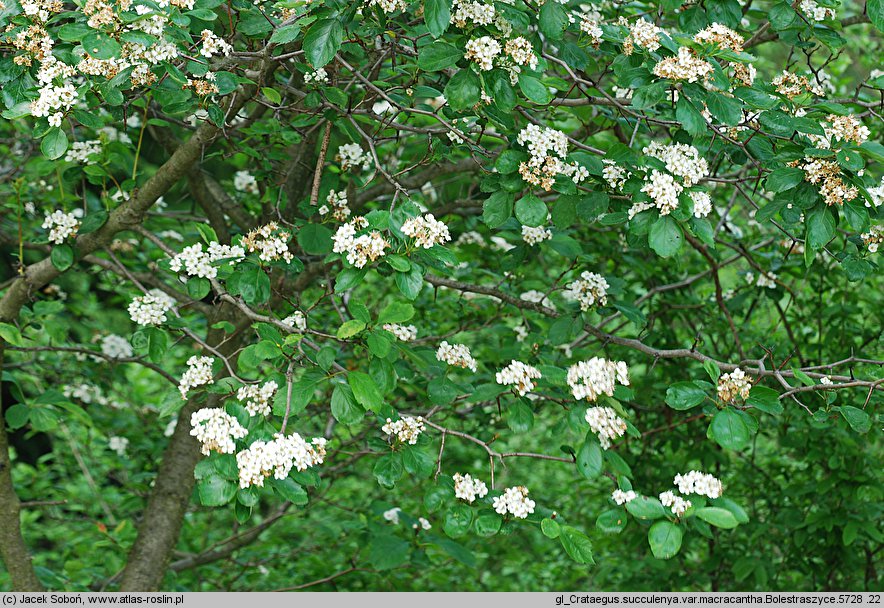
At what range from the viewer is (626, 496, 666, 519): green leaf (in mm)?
1582

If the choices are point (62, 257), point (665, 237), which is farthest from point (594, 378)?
point (62, 257)

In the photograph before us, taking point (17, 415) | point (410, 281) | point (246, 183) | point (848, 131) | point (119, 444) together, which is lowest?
point (119, 444)

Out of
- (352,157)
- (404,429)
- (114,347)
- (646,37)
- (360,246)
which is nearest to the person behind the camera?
(360,246)

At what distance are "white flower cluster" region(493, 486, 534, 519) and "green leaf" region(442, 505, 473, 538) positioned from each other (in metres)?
0.07

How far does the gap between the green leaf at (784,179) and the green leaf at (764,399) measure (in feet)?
1.48

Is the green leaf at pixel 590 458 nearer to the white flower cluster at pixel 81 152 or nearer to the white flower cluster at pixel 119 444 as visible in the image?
the white flower cluster at pixel 81 152

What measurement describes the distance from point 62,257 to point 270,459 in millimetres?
1241

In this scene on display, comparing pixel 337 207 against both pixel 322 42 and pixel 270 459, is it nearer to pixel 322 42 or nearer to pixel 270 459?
pixel 322 42

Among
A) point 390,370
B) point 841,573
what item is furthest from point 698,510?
point 841,573

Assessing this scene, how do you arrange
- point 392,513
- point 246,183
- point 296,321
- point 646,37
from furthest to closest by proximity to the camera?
point 246,183
point 392,513
point 296,321
point 646,37

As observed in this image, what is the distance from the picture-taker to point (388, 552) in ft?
8.61

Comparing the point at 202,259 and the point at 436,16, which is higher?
the point at 436,16

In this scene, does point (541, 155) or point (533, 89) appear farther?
point (541, 155)

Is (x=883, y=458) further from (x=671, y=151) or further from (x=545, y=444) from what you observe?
(x=545, y=444)
